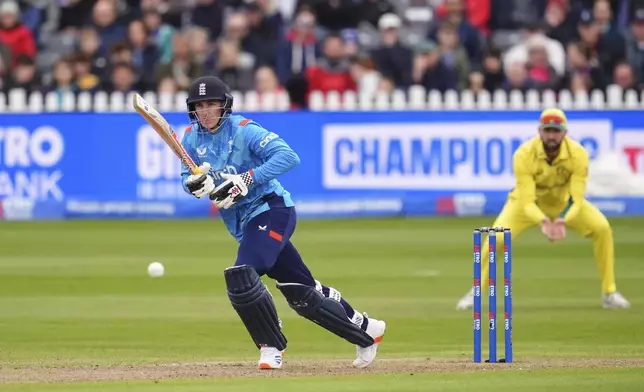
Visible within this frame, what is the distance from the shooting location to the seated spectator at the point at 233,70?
72.4 ft

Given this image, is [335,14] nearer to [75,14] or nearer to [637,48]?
[75,14]

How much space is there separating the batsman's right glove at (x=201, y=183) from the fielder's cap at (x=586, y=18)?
570 inches

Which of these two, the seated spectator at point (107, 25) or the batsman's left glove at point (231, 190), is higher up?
the seated spectator at point (107, 25)

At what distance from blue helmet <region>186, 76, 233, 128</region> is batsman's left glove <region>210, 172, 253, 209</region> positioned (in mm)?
472

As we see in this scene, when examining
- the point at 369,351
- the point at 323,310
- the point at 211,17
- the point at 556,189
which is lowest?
the point at 369,351

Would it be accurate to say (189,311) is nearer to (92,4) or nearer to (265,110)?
(265,110)

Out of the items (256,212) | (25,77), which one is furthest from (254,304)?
(25,77)

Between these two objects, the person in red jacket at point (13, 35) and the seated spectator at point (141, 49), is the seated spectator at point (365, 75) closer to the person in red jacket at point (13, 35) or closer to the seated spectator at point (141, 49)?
the seated spectator at point (141, 49)

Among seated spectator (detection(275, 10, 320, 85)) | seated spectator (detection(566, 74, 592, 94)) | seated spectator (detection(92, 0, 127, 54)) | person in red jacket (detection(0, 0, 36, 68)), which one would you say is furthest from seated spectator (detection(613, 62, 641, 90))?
person in red jacket (detection(0, 0, 36, 68))

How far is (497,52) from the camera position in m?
22.7

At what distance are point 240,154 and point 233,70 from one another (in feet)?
40.4

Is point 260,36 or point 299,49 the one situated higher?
point 260,36

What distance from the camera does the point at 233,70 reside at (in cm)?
2212

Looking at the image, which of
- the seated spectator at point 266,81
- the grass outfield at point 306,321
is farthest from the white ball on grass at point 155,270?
the seated spectator at point 266,81
